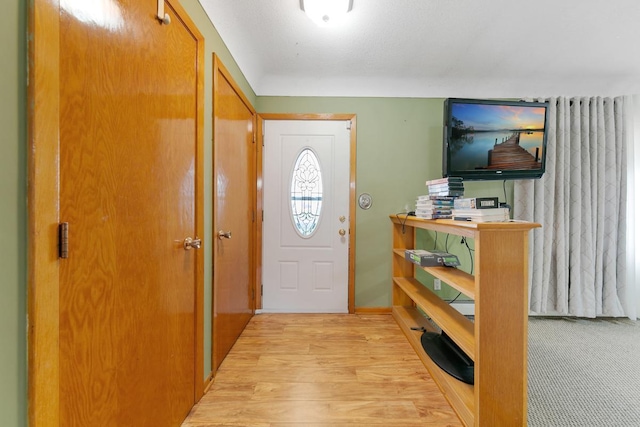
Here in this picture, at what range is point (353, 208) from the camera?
260 centimetres

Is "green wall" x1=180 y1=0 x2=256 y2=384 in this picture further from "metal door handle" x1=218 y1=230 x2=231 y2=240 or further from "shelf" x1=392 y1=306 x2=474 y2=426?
"shelf" x1=392 y1=306 x2=474 y2=426

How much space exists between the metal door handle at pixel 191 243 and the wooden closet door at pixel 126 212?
0.03m

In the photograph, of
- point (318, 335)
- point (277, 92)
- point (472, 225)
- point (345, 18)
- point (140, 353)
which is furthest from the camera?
point (277, 92)

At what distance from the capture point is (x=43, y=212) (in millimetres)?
613

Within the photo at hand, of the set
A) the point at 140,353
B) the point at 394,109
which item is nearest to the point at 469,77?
the point at 394,109

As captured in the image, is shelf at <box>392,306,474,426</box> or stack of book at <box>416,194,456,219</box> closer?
shelf at <box>392,306,474,426</box>

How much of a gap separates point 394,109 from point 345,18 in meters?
1.10

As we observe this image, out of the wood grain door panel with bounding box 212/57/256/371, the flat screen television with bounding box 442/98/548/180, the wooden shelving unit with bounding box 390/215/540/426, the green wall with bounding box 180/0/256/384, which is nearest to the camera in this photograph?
the wooden shelving unit with bounding box 390/215/540/426

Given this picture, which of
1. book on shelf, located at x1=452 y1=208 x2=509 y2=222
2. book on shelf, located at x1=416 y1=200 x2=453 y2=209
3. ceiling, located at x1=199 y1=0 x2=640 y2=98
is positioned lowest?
book on shelf, located at x1=452 y1=208 x2=509 y2=222

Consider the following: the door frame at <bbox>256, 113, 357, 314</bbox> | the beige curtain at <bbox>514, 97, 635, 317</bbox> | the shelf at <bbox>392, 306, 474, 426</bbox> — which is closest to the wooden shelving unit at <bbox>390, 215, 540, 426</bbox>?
the shelf at <bbox>392, 306, 474, 426</bbox>

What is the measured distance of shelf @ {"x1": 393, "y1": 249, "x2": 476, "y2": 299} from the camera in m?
1.31

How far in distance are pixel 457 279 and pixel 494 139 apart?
5.28ft

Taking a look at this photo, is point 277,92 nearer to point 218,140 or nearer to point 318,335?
point 218,140

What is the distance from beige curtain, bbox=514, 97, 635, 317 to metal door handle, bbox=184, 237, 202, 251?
2968 mm
